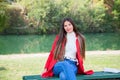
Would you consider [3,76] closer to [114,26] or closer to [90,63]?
[90,63]

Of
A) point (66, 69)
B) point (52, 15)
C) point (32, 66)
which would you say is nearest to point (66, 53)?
point (66, 69)

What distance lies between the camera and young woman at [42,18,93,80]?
15.0 feet

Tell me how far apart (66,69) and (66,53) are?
0.35 meters

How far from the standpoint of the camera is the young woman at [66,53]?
4.59m

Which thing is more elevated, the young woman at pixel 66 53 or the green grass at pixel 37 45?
the young woman at pixel 66 53

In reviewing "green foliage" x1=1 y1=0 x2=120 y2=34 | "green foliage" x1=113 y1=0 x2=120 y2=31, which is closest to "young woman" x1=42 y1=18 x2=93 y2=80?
"green foliage" x1=1 y1=0 x2=120 y2=34

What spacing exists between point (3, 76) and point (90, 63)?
2.66 meters

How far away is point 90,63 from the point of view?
28.8 feet

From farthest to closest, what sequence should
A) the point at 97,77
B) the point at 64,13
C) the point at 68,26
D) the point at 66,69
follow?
the point at 64,13, the point at 68,26, the point at 97,77, the point at 66,69

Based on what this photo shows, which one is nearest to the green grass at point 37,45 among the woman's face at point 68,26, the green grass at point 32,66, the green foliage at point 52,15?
the green grass at point 32,66

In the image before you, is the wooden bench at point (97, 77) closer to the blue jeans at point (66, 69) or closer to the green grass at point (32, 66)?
the blue jeans at point (66, 69)

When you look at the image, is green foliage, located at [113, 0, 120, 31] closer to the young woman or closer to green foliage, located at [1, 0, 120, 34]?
green foliage, located at [1, 0, 120, 34]

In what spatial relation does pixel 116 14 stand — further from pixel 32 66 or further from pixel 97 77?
pixel 97 77

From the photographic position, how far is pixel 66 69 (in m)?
4.45
